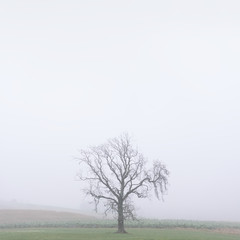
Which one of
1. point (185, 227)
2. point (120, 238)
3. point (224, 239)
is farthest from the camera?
point (185, 227)

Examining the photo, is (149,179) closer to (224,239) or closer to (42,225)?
(224,239)

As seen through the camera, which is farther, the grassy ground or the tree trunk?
the tree trunk

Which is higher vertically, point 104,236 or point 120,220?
point 120,220

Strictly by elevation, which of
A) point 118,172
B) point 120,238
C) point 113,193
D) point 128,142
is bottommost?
point 120,238

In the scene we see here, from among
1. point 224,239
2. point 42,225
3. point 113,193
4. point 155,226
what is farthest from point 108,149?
point 42,225

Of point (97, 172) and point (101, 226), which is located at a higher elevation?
point (97, 172)

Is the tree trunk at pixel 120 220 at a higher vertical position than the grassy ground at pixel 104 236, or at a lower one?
A: higher

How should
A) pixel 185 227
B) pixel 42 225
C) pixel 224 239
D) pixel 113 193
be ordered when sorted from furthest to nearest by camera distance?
1. pixel 42 225
2. pixel 185 227
3. pixel 113 193
4. pixel 224 239

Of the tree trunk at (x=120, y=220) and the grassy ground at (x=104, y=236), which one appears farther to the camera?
the tree trunk at (x=120, y=220)

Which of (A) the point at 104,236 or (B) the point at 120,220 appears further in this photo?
(B) the point at 120,220

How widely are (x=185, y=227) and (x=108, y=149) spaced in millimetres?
25347

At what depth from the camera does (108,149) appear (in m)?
50.7

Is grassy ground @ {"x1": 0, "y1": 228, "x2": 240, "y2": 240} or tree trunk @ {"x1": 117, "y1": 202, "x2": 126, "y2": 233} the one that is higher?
tree trunk @ {"x1": 117, "y1": 202, "x2": 126, "y2": 233}

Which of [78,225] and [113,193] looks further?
[78,225]
